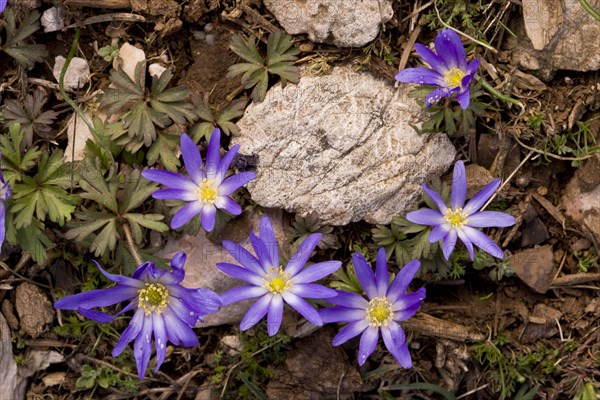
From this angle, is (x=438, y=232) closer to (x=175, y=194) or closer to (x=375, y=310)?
(x=375, y=310)

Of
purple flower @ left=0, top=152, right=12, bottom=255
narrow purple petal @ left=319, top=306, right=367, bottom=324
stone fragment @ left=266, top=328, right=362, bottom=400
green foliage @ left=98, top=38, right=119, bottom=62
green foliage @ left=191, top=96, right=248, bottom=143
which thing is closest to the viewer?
purple flower @ left=0, top=152, right=12, bottom=255

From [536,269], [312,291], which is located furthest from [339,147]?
[536,269]

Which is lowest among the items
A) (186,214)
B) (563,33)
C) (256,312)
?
(256,312)

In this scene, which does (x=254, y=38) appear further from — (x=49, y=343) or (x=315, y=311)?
(x=49, y=343)

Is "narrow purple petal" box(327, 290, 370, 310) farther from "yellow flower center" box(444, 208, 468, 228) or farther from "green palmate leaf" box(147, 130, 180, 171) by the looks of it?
"green palmate leaf" box(147, 130, 180, 171)

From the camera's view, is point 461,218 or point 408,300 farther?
point 461,218

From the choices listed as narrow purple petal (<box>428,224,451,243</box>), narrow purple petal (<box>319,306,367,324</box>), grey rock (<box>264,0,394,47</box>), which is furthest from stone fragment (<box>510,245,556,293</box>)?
grey rock (<box>264,0,394,47</box>)
